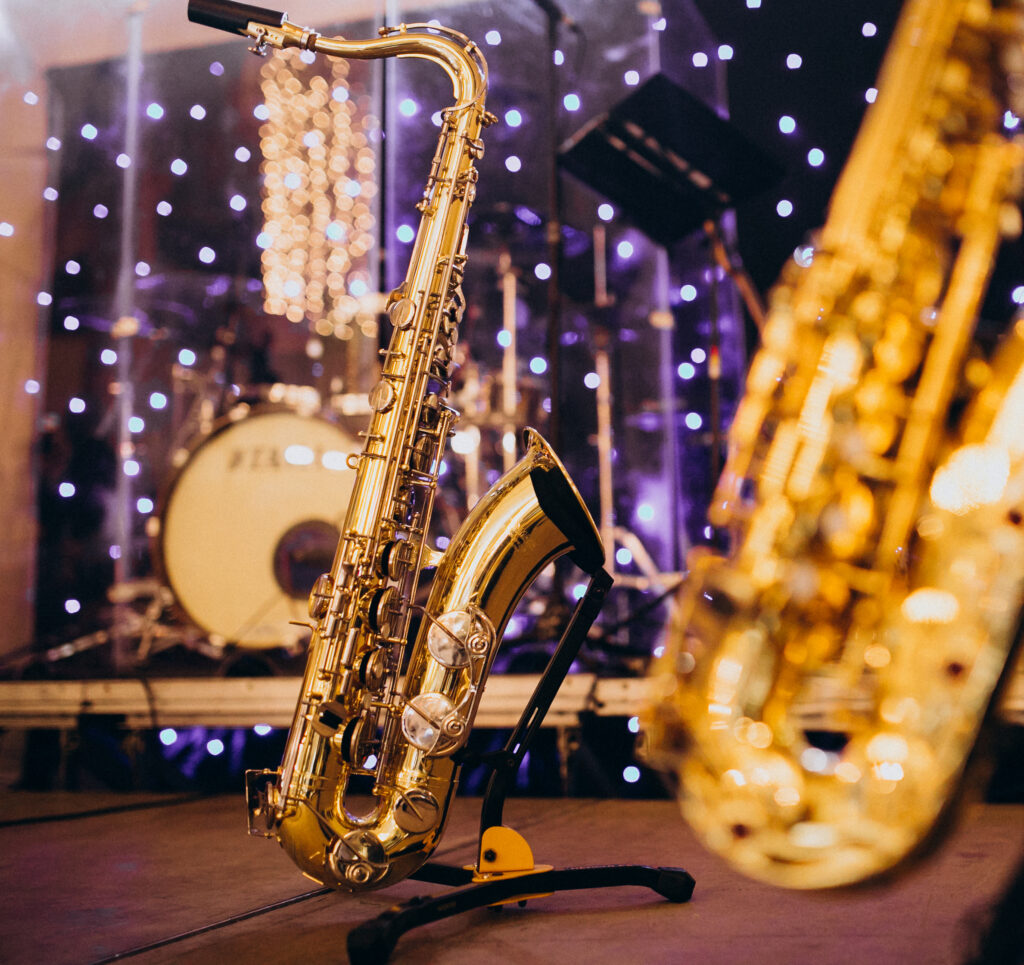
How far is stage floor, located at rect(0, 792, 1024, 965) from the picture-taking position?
1563 millimetres

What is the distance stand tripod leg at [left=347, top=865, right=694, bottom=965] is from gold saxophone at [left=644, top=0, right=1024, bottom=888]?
64cm

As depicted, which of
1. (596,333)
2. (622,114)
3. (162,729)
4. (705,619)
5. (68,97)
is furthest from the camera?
(68,97)

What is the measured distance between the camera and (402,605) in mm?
1838

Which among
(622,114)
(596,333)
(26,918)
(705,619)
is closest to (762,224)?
(596,333)

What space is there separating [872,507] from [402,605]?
1030mm

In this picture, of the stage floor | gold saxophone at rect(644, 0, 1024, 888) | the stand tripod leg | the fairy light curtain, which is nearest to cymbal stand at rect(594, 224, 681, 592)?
the fairy light curtain

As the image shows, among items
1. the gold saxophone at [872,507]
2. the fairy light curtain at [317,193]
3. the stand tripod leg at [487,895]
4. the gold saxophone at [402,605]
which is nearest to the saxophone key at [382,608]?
the gold saxophone at [402,605]

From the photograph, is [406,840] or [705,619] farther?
[406,840]

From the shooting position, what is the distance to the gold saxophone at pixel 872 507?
2.84ft

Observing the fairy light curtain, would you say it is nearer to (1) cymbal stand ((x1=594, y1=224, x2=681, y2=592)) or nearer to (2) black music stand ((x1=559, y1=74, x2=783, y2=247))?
(1) cymbal stand ((x1=594, y1=224, x2=681, y2=592))

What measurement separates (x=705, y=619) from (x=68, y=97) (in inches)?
215

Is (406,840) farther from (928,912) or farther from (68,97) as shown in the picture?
(68,97)

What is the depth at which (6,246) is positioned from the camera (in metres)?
4.82

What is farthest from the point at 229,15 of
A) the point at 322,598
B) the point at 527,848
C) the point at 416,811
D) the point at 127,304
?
the point at 127,304
